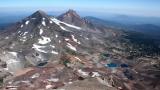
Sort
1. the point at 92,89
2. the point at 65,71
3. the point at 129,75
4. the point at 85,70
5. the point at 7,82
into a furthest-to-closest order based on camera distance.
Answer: the point at 129,75, the point at 85,70, the point at 65,71, the point at 7,82, the point at 92,89

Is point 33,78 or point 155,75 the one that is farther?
point 155,75

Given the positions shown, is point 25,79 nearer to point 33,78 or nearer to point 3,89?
point 33,78

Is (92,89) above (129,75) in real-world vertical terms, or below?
above

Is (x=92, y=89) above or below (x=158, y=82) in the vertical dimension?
above

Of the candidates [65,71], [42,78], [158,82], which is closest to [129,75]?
[158,82]

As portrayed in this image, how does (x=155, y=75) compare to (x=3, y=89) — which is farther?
(x=155, y=75)

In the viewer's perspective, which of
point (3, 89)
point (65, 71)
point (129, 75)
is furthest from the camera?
→ point (129, 75)

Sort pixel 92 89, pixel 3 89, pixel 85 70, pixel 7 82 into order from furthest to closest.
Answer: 1. pixel 85 70
2. pixel 7 82
3. pixel 3 89
4. pixel 92 89

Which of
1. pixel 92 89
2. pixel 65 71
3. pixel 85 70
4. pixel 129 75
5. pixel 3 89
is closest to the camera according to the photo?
pixel 92 89

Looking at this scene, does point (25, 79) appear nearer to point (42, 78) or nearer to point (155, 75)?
point (42, 78)

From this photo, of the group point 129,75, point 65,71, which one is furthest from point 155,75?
point 65,71
